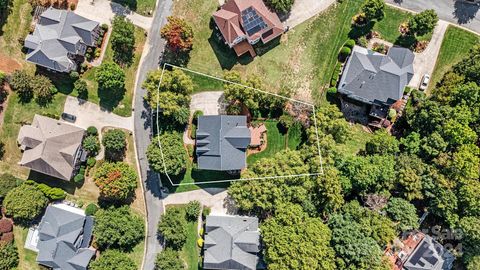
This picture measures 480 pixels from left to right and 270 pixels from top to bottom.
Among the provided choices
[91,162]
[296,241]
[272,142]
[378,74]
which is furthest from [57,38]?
[378,74]

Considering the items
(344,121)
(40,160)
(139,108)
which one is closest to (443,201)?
(344,121)

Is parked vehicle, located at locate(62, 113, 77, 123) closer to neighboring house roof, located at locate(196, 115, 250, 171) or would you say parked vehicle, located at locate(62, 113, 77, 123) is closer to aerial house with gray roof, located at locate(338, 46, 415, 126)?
neighboring house roof, located at locate(196, 115, 250, 171)

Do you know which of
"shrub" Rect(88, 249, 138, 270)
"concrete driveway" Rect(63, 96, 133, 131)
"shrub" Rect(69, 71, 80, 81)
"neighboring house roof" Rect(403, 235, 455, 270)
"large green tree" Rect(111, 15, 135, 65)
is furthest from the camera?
"concrete driveway" Rect(63, 96, 133, 131)

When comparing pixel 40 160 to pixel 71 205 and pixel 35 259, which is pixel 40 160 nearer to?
pixel 71 205

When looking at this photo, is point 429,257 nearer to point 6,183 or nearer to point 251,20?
point 251,20

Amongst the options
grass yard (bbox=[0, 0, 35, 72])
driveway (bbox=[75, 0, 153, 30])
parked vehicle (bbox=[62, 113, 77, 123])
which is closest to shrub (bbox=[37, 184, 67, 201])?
parked vehicle (bbox=[62, 113, 77, 123])

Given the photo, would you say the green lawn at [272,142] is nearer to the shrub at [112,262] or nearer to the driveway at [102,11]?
the shrub at [112,262]

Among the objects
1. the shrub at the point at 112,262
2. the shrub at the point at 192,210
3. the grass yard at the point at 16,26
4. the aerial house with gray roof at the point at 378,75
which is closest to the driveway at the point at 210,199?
the shrub at the point at 192,210
